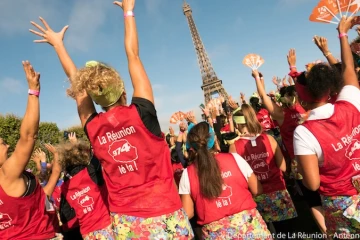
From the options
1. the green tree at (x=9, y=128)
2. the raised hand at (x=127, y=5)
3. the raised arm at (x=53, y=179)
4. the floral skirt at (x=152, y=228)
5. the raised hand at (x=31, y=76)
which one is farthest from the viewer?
the green tree at (x=9, y=128)

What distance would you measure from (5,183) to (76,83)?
1298 millimetres

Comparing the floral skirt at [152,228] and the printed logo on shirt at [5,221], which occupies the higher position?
the printed logo on shirt at [5,221]

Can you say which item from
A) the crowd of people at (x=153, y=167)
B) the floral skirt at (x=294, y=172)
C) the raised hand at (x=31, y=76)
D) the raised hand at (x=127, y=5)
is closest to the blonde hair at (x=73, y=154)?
the crowd of people at (x=153, y=167)

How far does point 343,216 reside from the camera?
104 inches

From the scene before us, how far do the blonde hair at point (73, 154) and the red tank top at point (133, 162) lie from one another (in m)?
1.77

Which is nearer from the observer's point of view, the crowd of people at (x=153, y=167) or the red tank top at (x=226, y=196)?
the crowd of people at (x=153, y=167)

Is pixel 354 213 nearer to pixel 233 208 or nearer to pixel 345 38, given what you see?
pixel 233 208

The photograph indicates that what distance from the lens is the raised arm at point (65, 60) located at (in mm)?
2678

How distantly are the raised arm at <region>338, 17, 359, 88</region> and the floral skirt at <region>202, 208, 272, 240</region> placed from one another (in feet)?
5.20

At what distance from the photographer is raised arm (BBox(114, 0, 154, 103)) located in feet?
7.98

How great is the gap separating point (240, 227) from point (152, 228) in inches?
43.0

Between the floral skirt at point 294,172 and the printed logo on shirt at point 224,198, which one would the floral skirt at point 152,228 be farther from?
the floral skirt at point 294,172

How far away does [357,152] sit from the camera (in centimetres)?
263

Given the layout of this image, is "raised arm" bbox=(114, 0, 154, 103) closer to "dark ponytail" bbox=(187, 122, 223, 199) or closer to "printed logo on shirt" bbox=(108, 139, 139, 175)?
"printed logo on shirt" bbox=(108, 139, 139, 175)
